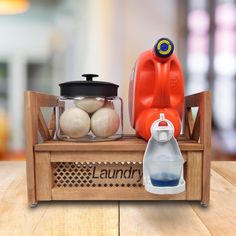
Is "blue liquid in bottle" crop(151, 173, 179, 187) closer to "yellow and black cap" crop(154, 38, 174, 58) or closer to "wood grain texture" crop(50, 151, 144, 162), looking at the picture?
"wood grain texture" crop(50, 151, 144, 162)

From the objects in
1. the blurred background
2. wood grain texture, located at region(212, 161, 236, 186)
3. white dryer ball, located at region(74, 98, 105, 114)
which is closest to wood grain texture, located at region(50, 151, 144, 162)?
white dryer ball, located at region(74, 98, 105, 114)

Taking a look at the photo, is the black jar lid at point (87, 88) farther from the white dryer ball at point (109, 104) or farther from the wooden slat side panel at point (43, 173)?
the wooden slat side panel at point (43, 173)

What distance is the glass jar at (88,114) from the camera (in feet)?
1.90

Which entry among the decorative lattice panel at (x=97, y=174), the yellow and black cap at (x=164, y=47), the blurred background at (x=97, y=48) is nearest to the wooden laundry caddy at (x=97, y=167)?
the decorative lattice panel at (x=97, y=174)


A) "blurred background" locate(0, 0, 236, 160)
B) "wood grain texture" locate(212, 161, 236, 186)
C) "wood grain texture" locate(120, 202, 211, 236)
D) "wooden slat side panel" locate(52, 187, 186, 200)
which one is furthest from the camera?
"blurred background" locate(0, 0, 236, 160)

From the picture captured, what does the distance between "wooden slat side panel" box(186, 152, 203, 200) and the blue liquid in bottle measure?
0.09 m

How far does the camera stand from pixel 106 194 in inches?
22.1

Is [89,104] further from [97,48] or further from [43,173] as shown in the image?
[97,48]

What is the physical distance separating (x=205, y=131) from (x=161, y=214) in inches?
6.9

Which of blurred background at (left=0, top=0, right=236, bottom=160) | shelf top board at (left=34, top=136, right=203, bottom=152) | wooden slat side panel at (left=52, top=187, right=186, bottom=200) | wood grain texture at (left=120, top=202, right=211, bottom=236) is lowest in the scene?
wood grain texture at (left=120, top=202, right=211, bottom=236)

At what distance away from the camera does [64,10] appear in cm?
134

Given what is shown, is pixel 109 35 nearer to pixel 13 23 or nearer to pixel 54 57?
pixel 54 57

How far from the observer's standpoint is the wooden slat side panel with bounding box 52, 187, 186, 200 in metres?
0.56

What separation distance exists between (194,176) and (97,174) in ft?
0.62
